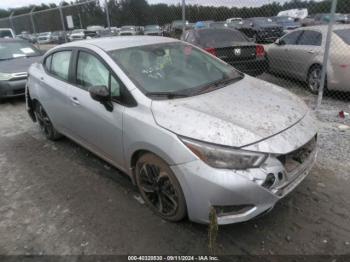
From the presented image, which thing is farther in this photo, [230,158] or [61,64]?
[61,64]

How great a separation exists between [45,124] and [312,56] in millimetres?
5504

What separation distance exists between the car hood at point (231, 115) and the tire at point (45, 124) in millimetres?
2758

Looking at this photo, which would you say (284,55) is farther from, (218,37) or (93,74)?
(93,74)

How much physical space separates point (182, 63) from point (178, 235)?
6.22 feet

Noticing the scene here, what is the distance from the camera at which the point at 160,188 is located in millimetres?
2910

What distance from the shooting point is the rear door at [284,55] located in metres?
7.47

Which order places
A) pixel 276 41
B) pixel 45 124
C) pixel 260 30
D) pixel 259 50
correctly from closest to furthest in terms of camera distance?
pixel 45 124
pixel 259 50
pixel 276 41
pixel 260 30

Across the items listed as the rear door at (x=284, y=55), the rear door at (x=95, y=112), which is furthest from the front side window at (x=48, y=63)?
the rear door at (x=284, y=55)

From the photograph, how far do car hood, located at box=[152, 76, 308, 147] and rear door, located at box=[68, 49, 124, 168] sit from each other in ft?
1.89

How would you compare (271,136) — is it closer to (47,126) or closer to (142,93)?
(142,93)

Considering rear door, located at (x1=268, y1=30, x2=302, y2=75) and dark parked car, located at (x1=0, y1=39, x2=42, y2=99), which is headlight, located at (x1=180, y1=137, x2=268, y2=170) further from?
dark parked car, located at (x1=0, y1=39, x2=42, y2=99)

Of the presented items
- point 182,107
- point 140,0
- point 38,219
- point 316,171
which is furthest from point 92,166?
point 140,0

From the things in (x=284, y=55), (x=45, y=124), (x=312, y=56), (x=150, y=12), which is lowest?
(x=45, y=124)

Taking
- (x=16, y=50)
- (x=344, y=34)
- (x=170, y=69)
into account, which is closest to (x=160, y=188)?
(x=170, y=69)
